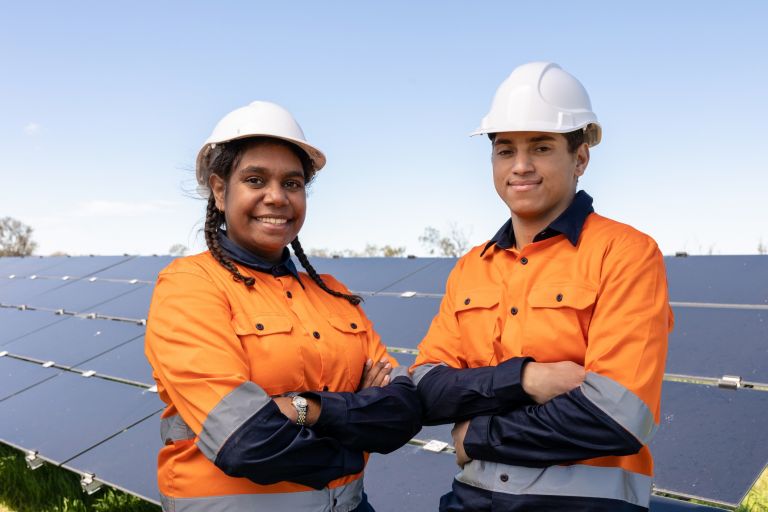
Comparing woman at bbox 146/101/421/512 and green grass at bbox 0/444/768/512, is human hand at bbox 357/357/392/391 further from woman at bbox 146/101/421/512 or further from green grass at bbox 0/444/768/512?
green grass at bbox 0/444/768/512

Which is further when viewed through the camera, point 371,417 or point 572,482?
point 371,417

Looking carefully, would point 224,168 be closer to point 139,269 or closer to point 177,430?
point 177,430

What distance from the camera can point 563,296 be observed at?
2.38 meters

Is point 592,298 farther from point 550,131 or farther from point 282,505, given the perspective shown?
point 282,505

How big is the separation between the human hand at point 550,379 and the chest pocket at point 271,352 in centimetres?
81

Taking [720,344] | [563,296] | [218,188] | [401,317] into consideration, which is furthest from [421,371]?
[401,317]

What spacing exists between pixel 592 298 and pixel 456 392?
59cm

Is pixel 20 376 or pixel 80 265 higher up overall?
pixel 80 265

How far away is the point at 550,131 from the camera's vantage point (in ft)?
8.18

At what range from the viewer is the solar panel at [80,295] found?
355 inches

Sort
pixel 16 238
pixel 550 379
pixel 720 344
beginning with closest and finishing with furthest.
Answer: pixel 550 379 → pixel 720 344 → pixel 16 238

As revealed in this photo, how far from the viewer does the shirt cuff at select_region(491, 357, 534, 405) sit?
93.0 inches

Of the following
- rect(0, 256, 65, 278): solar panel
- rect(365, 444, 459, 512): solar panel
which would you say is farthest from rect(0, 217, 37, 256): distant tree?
rect(365, 444, 459, 512): solar panel

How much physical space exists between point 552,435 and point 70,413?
503 cm
